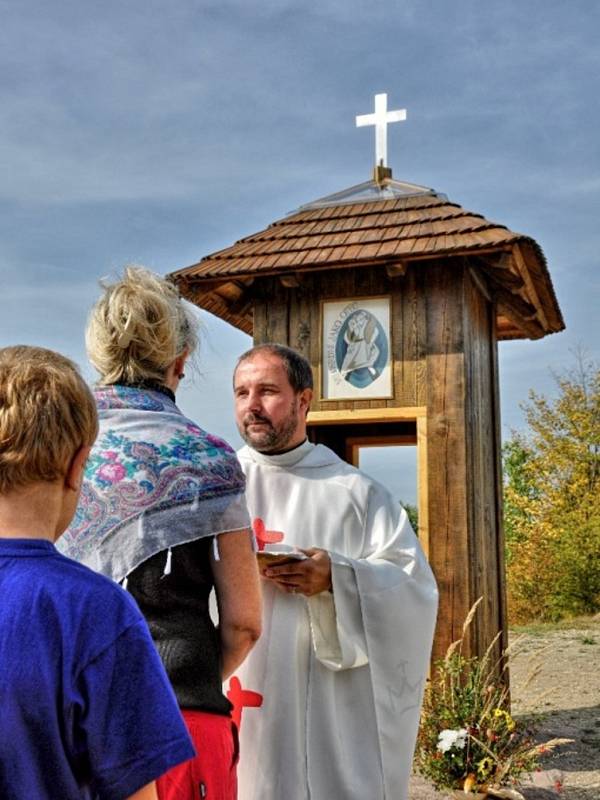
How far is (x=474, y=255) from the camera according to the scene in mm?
6738

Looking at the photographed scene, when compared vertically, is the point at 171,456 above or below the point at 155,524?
above

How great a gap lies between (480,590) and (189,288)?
3093 millimetres

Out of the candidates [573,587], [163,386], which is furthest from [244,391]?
[573,587]

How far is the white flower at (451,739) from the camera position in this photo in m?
5.99

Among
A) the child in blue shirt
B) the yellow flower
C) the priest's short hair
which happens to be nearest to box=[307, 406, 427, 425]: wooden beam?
the yellow flower

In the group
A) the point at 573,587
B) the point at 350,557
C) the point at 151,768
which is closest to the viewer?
the point at 151,768

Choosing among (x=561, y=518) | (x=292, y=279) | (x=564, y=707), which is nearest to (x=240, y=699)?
(x=292, y=279)

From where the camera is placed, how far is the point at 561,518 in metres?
20.0

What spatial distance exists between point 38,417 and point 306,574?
78.9 inches

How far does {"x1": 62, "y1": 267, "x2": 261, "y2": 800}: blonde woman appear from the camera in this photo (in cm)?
213

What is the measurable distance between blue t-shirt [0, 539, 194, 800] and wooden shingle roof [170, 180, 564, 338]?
5488 mm

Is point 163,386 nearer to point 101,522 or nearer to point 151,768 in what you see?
point 101,522

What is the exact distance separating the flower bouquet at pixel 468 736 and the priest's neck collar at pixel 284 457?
267 cm

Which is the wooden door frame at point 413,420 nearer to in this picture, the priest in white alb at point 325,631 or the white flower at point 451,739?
the white flower at point 451,739
